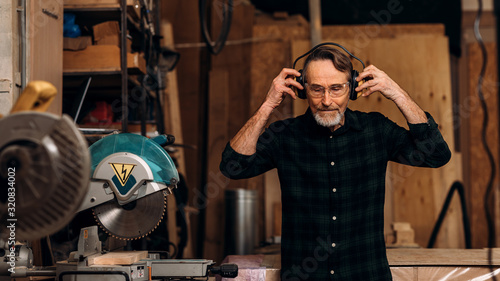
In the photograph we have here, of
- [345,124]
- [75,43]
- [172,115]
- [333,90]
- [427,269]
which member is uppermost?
[75,43]

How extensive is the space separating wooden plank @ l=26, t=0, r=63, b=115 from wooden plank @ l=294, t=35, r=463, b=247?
2.21 metres

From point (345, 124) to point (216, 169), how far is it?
2580 mm

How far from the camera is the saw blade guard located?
77.0 inches

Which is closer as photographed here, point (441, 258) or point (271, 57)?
point (441, 258)

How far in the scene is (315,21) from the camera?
4.64 m

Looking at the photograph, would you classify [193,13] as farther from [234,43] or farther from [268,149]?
[268,149]

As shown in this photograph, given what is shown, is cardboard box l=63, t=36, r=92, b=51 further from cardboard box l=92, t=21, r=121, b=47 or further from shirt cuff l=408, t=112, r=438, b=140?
shirt cuff l=408, t=112, r=438, b=140

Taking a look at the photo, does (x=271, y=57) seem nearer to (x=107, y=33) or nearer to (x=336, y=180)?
(x=107, y=33)

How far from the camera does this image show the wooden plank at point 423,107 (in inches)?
176

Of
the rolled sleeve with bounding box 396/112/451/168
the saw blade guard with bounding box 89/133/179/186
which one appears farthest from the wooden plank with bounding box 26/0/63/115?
the rolled sleeve with bounding box 396/112/451/168

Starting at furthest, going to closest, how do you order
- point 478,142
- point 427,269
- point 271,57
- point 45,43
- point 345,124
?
point 478,142 → point 271,57 → point 45,43 → point 427,269 → point 345,124

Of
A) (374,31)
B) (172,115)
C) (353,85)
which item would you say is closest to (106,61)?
(172,115)

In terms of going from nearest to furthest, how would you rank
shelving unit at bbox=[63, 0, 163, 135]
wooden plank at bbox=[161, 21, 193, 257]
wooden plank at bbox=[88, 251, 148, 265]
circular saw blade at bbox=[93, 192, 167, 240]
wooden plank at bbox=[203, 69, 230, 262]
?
wooden plank at bbox=[88, 251, 148, 265], circular saw blade at bbox=[93, 192, 167, 240], shelving unit at bbox=[63, 0, 163, 135], wooden plank at bbox=[161, 21, 193, 257], wooden plank at bbox=[203, 69, 230, 262]

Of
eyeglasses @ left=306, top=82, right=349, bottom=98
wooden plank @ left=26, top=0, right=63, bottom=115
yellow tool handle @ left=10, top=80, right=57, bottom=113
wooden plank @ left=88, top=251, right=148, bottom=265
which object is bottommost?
wooden plank @ left=88, top=251, right=148, bottom=265
